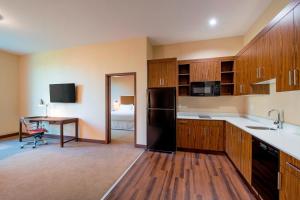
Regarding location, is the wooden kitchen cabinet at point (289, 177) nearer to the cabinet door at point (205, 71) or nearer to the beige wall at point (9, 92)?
the cabinet door at point (205, 71)

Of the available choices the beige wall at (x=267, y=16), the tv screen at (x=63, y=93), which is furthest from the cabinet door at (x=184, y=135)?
the tv screen at (x=63, y=93)

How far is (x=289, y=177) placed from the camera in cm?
138

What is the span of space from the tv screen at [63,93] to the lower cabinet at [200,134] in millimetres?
3568

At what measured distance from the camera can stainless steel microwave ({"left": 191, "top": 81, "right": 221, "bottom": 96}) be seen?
151 inches

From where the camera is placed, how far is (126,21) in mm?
3250

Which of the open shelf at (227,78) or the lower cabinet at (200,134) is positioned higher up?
the open shelf at (227,78)

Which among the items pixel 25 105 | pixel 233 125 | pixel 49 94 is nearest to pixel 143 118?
pixel 233 125

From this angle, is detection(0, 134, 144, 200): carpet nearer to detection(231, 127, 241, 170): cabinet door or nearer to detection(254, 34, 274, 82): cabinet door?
detection(231, 127, 241, 170): cabinet door

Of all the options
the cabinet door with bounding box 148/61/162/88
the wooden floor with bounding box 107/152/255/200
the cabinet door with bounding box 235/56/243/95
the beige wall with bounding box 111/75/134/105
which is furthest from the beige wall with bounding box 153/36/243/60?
the beige wall with bounding box 111/75/134/105

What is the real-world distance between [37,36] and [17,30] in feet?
1.39

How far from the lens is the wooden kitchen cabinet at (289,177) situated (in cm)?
129

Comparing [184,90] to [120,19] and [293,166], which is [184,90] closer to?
[120,19]

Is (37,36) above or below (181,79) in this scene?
above

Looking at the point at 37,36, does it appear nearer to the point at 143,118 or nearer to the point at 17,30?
the point at 17,30
